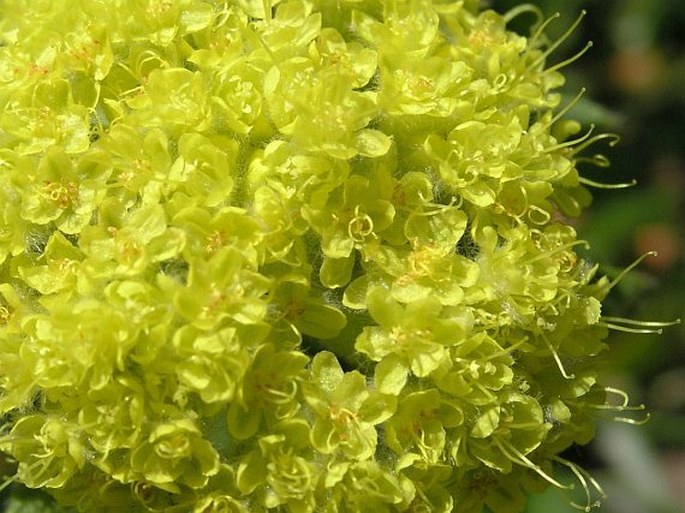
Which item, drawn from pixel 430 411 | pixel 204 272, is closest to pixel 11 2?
pixel 204 272

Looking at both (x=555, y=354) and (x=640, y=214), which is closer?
(x=555, y=354)

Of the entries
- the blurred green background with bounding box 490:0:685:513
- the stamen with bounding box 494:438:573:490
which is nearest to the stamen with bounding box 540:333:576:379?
the stamen with bounding box 494:438:573:490

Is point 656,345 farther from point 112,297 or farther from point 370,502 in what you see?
point 112,297

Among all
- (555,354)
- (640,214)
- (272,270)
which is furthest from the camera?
(640,214)

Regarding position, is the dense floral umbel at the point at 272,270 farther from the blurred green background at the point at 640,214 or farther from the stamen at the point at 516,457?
the blurred green background at the point at 640,214

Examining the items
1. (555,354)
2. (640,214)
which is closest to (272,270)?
(555,354)

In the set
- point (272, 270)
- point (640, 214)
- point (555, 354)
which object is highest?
point (272, 270)

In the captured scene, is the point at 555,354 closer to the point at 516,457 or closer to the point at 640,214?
the point at 516,457

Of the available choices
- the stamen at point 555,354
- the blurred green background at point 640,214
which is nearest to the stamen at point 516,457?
the stamen at point 555,354
